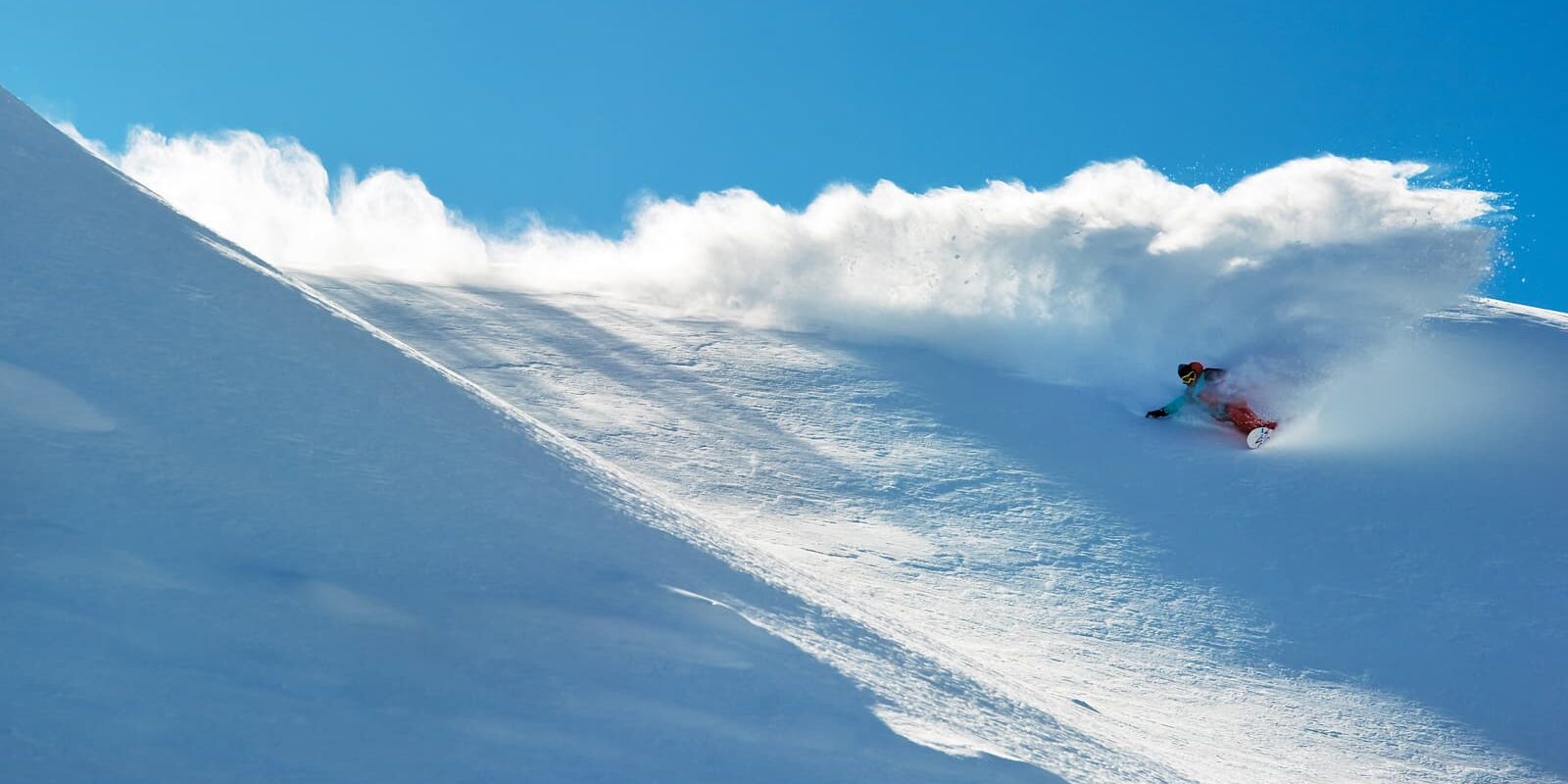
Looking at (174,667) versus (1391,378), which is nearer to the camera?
(174,667)

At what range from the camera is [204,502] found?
12.8 ft

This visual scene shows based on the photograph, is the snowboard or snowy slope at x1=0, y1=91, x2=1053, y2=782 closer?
snowy slope at x1=0, y1=91, x2=1053, y2=782

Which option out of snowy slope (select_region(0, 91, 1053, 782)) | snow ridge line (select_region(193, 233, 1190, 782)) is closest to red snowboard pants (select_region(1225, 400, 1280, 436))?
snow ridge line (select_region(193, 233, 1190, 782))

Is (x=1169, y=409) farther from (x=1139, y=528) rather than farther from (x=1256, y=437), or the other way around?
(x=1139, y=528)

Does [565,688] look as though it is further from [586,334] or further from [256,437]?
[586,334]

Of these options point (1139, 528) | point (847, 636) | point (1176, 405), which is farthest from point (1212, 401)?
point (847, 636)

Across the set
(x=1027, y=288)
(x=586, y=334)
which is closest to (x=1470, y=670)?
(x=1027, y=288)

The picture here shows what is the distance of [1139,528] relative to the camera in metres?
9.16

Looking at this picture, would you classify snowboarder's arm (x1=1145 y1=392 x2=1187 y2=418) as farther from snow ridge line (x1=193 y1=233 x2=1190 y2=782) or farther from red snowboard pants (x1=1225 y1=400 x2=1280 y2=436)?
snow ridge line (x1=193 y1=233 x2=1190 y2=782)

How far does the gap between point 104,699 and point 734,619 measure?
1.93 metres

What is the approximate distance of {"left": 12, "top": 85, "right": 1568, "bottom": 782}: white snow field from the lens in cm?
354

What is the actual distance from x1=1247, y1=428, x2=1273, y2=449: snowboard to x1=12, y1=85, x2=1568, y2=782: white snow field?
0.59 ft

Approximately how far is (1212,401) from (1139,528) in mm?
3019

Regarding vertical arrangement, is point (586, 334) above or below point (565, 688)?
above
